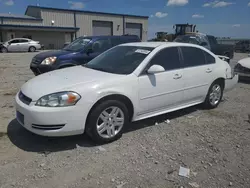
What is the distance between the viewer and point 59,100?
330cm

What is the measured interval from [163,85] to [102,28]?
4095 cm

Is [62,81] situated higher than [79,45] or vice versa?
[79,45]

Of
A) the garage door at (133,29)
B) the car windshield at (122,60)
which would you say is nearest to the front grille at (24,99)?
the car windshield at (122,60)

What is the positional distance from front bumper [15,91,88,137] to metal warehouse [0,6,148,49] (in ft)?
112

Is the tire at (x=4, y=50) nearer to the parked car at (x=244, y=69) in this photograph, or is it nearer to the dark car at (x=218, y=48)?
the dark car at (x=218, y=48)

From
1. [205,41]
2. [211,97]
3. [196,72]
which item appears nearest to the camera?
[196,72]

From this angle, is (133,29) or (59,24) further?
(133,29)

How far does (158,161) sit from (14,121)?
292 cm

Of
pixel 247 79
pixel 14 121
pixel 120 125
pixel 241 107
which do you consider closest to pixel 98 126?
pixel 120 125

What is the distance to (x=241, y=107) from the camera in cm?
570

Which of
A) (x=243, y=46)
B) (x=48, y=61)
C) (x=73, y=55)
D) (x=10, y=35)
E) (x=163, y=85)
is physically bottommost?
(x=163, y=85)

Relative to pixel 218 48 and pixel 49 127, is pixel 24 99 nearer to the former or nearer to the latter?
pixel 49 127

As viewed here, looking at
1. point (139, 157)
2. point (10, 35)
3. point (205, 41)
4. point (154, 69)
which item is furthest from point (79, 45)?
point (10, 35)

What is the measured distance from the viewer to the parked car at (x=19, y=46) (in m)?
25.7
